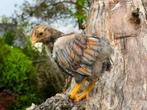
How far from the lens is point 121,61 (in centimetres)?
467

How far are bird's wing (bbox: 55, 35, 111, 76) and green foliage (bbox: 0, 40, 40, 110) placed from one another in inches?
298

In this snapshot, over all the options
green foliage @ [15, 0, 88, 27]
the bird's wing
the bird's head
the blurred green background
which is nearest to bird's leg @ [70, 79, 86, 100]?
the bird's wing

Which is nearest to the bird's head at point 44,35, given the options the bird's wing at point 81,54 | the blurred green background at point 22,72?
the bird's wing at point 81,54

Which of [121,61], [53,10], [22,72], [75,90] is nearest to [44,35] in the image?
[75,90]

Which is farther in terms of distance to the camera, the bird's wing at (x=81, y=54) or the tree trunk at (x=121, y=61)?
the tree trunk at (x=121, y=61)

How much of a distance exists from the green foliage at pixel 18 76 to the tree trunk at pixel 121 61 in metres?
6.51

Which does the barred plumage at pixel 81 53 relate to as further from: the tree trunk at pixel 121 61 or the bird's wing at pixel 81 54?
the tree trunk at pixel 121 61

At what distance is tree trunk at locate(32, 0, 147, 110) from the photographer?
437 cm

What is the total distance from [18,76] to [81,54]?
7.72 meters

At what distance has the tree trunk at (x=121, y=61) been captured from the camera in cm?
437

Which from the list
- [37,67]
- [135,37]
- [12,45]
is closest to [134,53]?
[135,37]

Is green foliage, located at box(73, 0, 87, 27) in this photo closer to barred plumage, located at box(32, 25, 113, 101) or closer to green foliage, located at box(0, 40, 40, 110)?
green foliage, located at box(0, 40, 40, 110)

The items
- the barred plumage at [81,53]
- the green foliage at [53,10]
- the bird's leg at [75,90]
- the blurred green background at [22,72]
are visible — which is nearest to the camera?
the barred plumage at [81,53]

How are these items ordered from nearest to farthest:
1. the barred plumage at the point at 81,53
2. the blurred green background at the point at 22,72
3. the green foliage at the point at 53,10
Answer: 1. the barred plumage at the point at 81,53
2. the blurred green background at the point at 22,72
3. the green foliage at the point at 53,10
